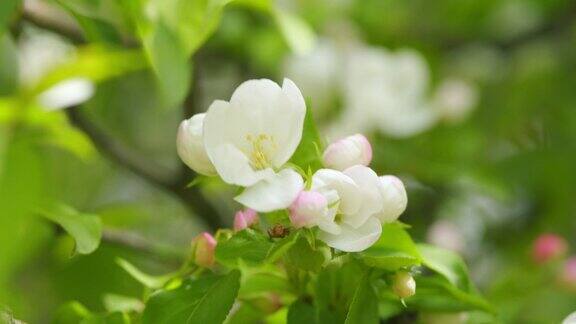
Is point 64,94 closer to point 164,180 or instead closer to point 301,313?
point 164,180

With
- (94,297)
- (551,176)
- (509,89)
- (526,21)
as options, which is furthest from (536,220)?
(94,297)

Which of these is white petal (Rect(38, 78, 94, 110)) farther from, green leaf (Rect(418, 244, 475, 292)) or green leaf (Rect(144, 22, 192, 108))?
green leaf (Rect(418, 244, 475, 292))

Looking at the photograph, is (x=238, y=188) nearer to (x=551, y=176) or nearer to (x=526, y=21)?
(x=551, y=176)

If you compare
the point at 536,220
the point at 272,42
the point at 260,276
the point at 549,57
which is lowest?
the point at 536,220

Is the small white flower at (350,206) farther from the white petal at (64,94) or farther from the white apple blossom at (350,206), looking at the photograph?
the white petal at (64,94)

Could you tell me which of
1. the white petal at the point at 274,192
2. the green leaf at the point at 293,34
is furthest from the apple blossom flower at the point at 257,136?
the green leaf at the point at 293,34

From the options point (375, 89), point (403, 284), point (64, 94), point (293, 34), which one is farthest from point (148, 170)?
point (403, 284)
